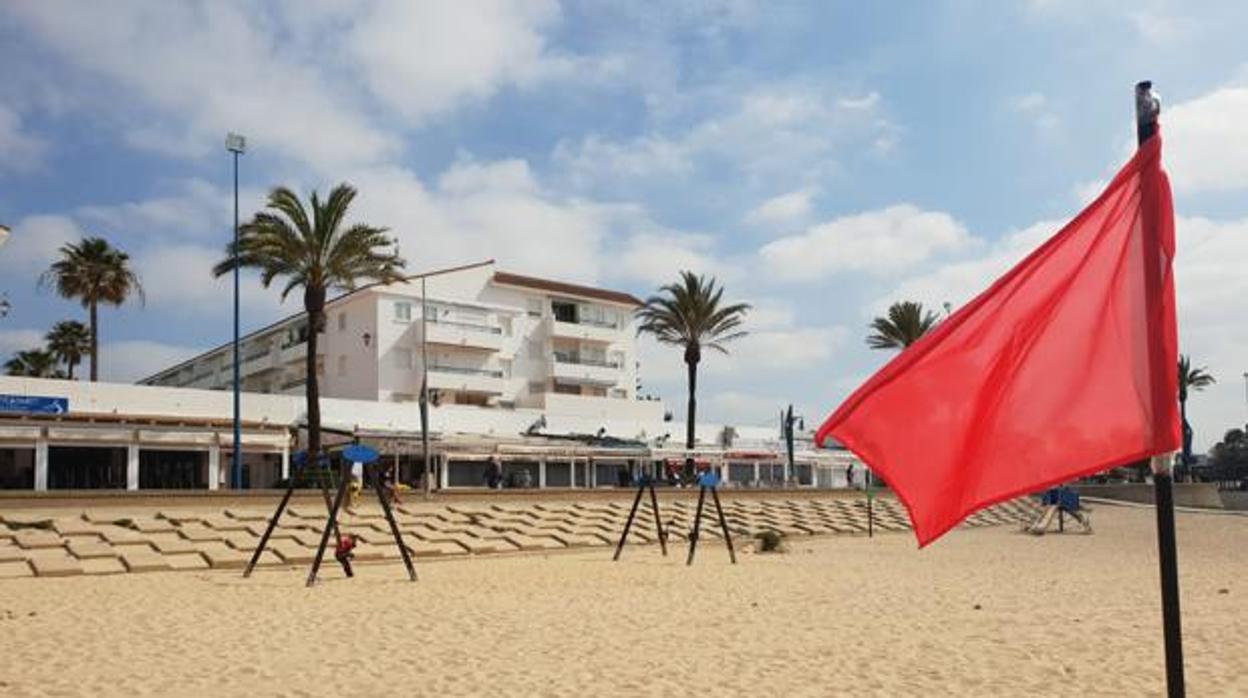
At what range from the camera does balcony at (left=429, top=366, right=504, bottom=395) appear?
6400 cm

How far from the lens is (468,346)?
66250 mm

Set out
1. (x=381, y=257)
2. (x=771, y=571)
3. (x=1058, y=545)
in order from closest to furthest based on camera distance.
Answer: (x=771, y=571) < (x=1058, y=545) < (x=381, y=257)

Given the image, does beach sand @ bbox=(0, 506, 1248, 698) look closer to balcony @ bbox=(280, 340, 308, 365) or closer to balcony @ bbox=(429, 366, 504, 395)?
balcony @ bbox=(429, 366, 504, 395)

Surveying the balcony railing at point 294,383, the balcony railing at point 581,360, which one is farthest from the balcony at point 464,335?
the balcony railing at point 294,383

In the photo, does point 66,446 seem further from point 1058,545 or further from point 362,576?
point 1058,545

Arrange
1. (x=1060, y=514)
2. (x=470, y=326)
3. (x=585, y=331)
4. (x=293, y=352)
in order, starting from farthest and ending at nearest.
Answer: (x=585, y=331) < (x=293, y=352) < (x=470, y=326) < (x=1060, y=514)

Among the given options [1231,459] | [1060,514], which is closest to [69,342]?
[1060,514]

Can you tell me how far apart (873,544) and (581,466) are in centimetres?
2998

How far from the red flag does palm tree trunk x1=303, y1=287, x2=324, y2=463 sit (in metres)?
33.2

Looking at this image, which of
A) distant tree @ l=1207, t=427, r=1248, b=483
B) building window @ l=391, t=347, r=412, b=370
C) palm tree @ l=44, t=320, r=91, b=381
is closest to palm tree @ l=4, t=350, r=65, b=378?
palm tree @ l=44, t=320, r=91, b=381

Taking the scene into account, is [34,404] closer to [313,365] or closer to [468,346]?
[313,365]

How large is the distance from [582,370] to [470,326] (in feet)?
31.1

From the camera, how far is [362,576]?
1956 cm

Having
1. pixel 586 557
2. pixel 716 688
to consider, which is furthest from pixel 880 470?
pixel 586 557
